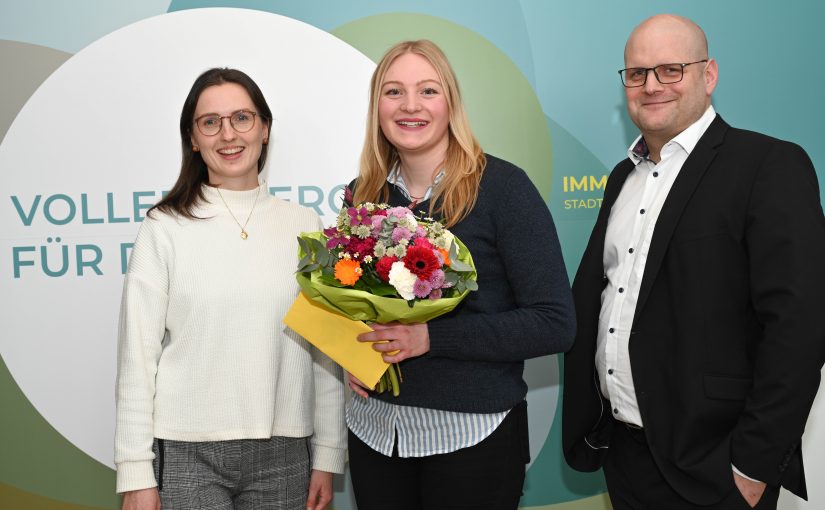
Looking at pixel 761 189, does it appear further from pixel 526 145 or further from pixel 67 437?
pixel 67 437

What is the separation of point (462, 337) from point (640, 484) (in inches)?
32.7

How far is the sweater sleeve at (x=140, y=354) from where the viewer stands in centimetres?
200

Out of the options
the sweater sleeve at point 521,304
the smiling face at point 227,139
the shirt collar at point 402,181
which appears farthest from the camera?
the smiling face at point 227,139

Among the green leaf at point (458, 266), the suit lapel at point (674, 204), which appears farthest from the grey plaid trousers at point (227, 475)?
the suit lapel at point (674, 204)

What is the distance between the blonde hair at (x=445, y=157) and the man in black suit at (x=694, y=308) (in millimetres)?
567

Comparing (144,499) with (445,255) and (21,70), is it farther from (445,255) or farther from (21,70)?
(21,70)

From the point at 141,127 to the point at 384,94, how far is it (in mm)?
1439

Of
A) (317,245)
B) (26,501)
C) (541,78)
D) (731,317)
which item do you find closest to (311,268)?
(317,245)

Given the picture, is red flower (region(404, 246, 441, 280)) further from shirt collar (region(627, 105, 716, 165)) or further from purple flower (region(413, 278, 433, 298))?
shirt collar (region(627, 105, 716, 165))

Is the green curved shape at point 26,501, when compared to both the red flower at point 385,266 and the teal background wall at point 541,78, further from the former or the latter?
the red flower at point 385,266

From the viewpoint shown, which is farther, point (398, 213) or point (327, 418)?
point (327, 418)

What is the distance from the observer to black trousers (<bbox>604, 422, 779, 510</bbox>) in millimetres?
1963

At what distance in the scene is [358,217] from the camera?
5.92 feet

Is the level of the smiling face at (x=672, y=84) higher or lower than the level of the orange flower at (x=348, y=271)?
higher
